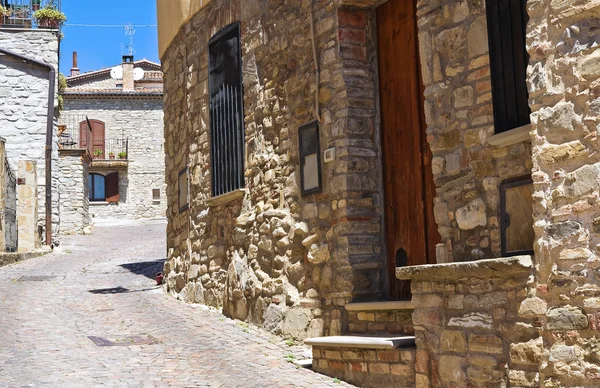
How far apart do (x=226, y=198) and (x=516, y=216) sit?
4.77 m

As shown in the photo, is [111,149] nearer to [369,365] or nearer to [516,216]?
[369,365]

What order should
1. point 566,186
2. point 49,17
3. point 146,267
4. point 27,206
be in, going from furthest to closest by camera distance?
point 49,17, point 27,206, point 146,267, point 566,186

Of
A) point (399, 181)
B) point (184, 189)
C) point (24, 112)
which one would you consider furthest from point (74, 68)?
point (399, 181)

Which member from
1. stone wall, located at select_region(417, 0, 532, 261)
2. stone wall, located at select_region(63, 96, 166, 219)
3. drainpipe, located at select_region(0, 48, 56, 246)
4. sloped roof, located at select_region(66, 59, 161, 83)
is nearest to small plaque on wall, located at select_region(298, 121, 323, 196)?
stone wall, located at select_region(417, 0, 532, 261)

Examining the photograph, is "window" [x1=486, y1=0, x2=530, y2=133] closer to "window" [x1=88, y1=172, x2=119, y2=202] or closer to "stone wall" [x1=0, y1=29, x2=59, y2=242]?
"stone wall" [x1=0, y1=29, x2=59, y2=242]

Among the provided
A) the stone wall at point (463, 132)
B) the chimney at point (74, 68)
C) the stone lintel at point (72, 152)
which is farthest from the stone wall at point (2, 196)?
the chimney at point (74, 68)

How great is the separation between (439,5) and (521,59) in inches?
36.5

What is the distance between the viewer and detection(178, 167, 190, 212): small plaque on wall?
10742mm

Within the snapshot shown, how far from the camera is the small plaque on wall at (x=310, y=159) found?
7594 millimetres

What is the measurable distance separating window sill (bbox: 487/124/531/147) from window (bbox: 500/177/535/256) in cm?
25

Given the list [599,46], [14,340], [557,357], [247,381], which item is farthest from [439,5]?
[14,340]

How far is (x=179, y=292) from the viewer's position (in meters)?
10.9

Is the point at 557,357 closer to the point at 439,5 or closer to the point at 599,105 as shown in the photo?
the point at 599,105

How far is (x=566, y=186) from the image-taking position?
4.68 meters
